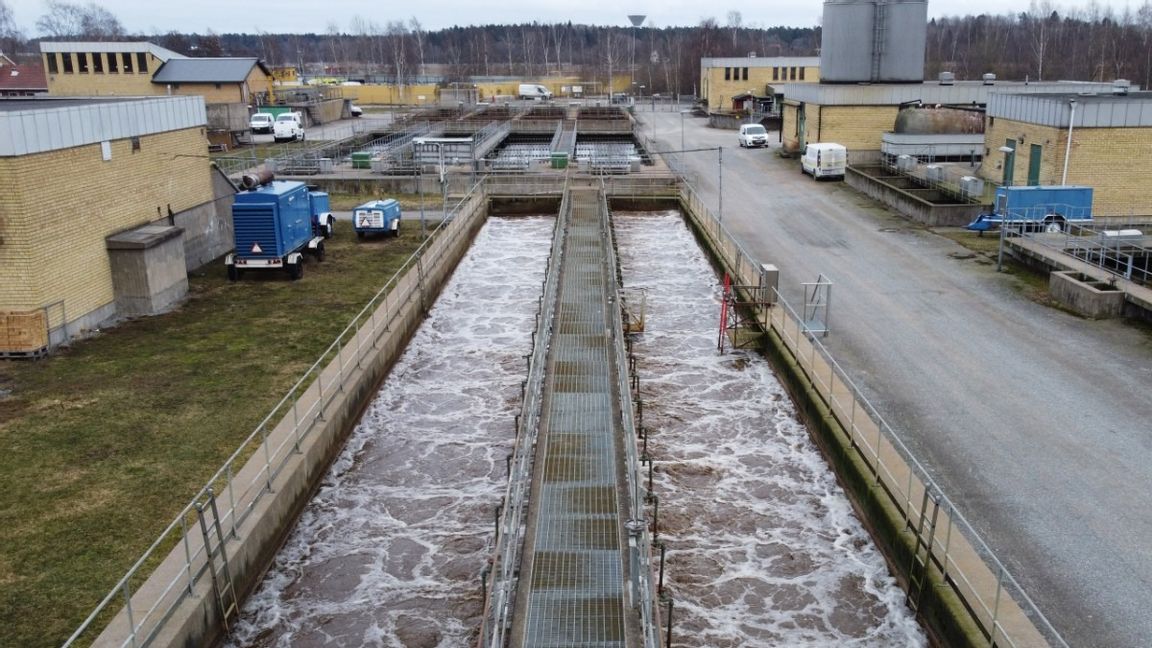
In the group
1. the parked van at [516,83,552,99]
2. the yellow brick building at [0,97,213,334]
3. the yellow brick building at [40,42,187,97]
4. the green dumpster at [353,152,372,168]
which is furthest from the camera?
the parked van at [516,83,552,99]

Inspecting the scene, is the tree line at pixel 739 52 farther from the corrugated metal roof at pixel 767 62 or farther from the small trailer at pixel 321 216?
the small trailer at pixel 321 216

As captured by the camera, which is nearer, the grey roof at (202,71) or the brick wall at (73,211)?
the brick wall at (73,211)

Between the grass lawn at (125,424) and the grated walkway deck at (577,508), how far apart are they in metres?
4.79

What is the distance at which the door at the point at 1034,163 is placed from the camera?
30536mm

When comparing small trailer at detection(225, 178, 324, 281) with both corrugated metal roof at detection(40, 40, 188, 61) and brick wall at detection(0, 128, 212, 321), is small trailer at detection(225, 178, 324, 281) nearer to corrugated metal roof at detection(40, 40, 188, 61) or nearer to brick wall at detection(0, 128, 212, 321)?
brick wall at detection(0, 128, 212, 321)

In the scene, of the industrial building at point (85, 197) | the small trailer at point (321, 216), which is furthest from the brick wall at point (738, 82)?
the industrial building at point (85, 197)

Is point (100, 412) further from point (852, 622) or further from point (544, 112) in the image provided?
point (544, 112)

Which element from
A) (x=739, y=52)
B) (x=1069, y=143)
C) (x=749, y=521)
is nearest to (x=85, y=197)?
(x=749, y=521)

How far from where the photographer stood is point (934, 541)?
1094cm

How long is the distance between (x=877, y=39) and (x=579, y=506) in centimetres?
4309

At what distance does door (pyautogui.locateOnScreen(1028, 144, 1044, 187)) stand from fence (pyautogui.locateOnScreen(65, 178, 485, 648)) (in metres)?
22.3

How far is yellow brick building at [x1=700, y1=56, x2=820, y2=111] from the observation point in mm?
84750

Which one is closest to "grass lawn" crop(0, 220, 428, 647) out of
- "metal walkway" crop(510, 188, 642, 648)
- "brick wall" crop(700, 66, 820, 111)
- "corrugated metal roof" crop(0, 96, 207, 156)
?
"corrugated metal roof" crop(0, 96, 207, 156)

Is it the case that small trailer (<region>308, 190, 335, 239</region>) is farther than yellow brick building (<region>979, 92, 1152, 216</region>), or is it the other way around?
small trailer (<region>308, 190, 335, 239</region>)
